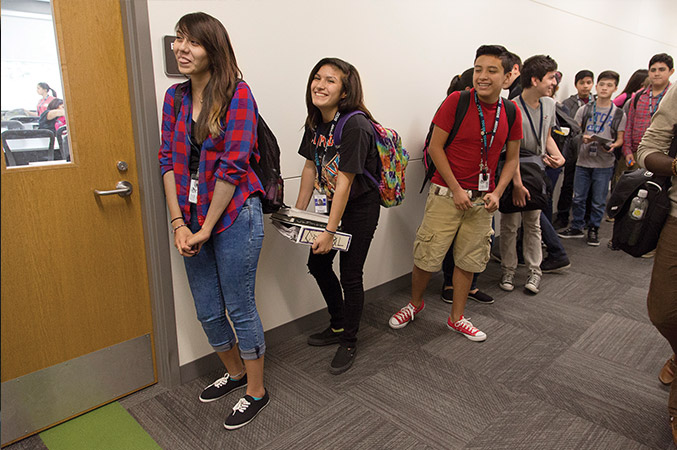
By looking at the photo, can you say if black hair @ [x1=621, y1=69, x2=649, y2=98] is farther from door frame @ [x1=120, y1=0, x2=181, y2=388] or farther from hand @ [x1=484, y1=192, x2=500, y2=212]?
door frame @ [x1=120, y1=0, x2=181, y2=388]

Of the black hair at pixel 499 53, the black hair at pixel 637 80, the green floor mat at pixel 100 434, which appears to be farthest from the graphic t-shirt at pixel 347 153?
the black hair at pixel 637 80

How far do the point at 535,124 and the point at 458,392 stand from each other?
5.90 feet

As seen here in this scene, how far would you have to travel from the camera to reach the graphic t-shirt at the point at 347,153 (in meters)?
1.90

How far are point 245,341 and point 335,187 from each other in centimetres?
73

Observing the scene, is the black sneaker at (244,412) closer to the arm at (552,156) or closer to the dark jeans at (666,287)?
the dark jeans at (666,287)

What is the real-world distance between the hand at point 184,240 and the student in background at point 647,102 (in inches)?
141

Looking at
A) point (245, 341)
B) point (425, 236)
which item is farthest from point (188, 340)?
point (425, 236)

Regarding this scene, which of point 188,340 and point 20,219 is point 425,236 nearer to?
point 188,340

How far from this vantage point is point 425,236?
2.51 metres

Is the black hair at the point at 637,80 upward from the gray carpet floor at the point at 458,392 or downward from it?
upward

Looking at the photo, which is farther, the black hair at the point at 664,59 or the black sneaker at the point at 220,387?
the black hair at the point at 664,59

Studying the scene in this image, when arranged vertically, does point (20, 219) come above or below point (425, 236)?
above

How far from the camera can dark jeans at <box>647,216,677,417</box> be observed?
5.49 ft

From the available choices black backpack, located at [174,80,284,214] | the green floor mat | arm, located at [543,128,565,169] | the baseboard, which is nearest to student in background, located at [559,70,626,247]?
arm, located at [543,128,565,169]
